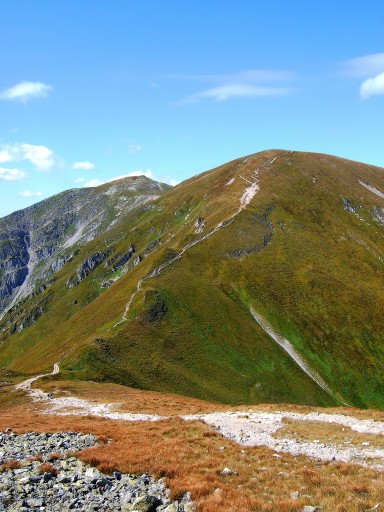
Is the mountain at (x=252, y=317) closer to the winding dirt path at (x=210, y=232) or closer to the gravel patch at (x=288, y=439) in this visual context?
the winding dirt path at (x=210, y=232)

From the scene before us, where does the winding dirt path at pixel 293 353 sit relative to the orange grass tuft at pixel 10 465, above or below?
below

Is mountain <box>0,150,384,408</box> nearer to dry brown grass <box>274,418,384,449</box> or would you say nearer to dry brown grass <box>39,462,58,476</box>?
dry brown grass <box>274,418,384,449</box>

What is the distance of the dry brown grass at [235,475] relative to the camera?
48.8ft

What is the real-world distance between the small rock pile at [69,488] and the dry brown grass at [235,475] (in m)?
0.80

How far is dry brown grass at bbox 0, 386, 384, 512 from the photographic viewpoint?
14859mm

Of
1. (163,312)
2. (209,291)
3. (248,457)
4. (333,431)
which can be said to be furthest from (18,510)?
(209,291)

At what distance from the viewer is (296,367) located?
318ft

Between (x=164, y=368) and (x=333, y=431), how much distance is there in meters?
54.6

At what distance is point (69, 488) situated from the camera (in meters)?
16.0

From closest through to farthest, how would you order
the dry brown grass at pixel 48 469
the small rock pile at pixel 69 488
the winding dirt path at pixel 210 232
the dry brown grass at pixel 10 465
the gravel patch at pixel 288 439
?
1. the small rock pile at pixel 69 488
2. the dry brown grass at pixel 48 469
3. the dry brown grass at pixel 10 465
4. the gravel patch at pixel 288 439
5. the winding dirt path at pixel 210 232

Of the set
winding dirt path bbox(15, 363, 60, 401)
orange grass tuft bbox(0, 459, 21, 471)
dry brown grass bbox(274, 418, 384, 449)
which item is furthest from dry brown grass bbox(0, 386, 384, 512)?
winding dirt path bbox(15, 363, 60, 401)

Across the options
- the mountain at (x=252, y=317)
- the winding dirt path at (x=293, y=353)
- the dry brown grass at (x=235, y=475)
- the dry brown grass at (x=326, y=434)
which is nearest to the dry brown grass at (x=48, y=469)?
the dry brown grass at (x=235, y=475)

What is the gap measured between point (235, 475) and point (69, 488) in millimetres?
7305

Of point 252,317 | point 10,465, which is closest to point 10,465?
point 10,465
